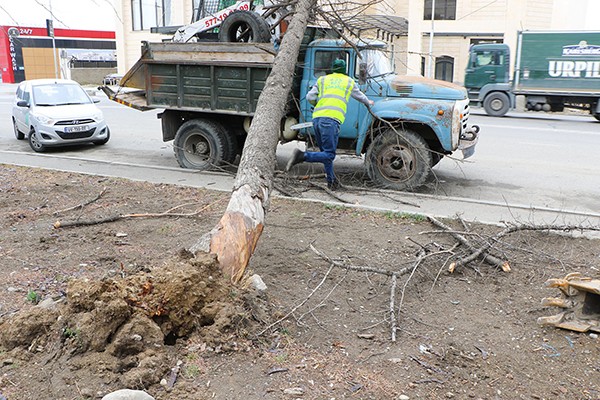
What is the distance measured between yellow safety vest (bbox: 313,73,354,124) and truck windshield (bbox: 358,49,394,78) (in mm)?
794

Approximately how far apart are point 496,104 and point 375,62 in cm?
1431

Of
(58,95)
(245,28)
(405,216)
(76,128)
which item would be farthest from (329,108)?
(58,95)

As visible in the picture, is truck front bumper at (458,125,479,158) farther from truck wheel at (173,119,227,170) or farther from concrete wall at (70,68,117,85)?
concrete wall at (70,68,117,85)

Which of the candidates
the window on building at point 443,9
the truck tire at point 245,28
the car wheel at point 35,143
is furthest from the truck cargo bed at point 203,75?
the window on building at point 443,9

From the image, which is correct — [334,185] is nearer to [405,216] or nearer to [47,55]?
[405,216]

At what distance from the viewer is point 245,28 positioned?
1027 centimetres

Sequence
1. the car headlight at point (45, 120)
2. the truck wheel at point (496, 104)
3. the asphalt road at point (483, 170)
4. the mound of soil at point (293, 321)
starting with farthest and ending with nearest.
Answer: the truck wheel at point (496, 104)
the car headlight at point (45, 120)
the asphalt road at point (483, 170)
the mound of soil at point (293, 321)

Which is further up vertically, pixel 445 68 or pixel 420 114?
pixel 445 68

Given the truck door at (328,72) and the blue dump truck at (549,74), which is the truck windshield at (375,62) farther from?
the blue dump truck at (549,74)

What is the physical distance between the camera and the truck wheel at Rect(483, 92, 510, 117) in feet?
72.3

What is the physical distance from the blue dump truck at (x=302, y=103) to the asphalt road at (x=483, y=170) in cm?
59

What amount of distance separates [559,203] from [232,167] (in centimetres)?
568

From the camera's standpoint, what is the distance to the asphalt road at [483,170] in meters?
8.28

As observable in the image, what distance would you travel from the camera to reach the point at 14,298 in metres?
4.97
